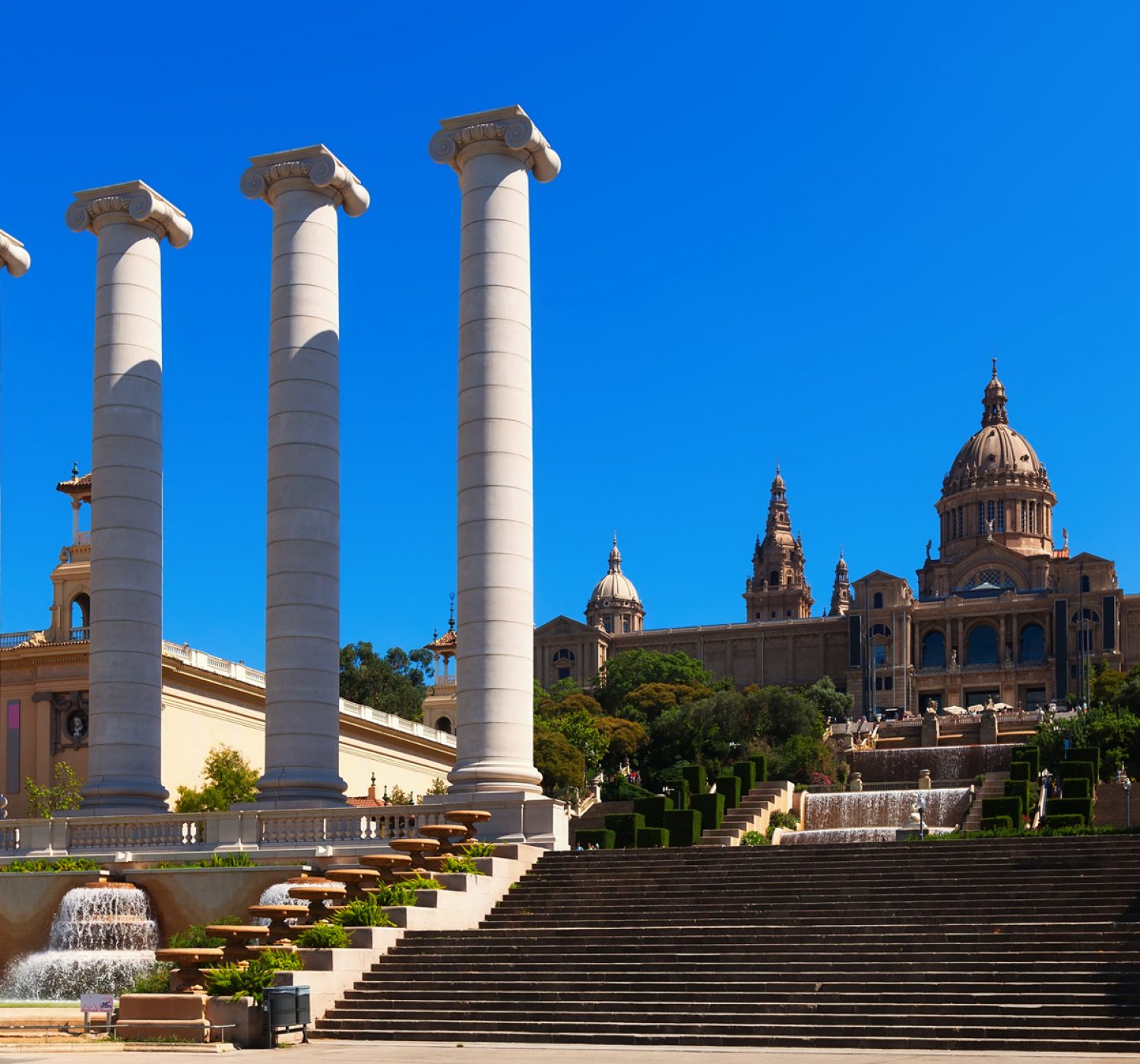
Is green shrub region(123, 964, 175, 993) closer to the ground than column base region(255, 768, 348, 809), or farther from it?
closer to the ground

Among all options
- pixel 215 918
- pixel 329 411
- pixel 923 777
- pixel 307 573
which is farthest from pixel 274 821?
pixel 923 777

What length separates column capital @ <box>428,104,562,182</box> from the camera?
1877 inches

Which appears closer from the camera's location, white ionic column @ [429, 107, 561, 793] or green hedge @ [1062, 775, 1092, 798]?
white ionic column @ [429, 107, 561, 793]

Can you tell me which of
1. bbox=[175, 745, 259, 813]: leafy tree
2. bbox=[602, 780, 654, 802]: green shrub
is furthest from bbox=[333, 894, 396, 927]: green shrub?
bbox=[602, 780, 654, 802]: green shrub

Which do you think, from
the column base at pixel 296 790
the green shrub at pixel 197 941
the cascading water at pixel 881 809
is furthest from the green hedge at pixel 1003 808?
the green shrub at pixel 197 941

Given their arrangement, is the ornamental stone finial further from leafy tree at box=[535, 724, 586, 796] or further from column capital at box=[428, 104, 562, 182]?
leafy tree at box=[535, 724, 586, 796]

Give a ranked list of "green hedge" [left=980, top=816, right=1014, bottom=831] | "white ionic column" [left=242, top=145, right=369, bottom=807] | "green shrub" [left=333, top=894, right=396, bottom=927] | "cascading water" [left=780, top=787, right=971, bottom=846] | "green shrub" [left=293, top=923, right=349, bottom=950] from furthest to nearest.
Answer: "cascading water" [left=780, top=787, right=971, bottom=846] < "green hedge" [left=980, top=816, right=1014, bottom=831] < "white ionic column" [left=242, top=145, right=369, bottom=807] < "green shrub" [left=333, top=894, right=396, bottom=927] < "green shrub" [left=293, top=923, right=349, bottom=950]

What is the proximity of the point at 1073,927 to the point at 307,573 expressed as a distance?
24.8 meters

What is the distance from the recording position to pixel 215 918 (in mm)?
44344

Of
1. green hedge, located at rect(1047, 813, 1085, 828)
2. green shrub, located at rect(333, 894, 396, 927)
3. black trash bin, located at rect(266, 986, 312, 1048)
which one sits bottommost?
black trash bin, located at rect(266, 986, 312, 1048)

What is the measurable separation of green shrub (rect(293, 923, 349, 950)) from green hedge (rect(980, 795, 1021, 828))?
38831 millimetres

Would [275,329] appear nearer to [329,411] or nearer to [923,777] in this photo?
[329,411]

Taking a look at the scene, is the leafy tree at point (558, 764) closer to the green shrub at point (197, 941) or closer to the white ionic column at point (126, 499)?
the white ionic column at point (126, 499)

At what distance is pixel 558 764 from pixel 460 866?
74.8m
